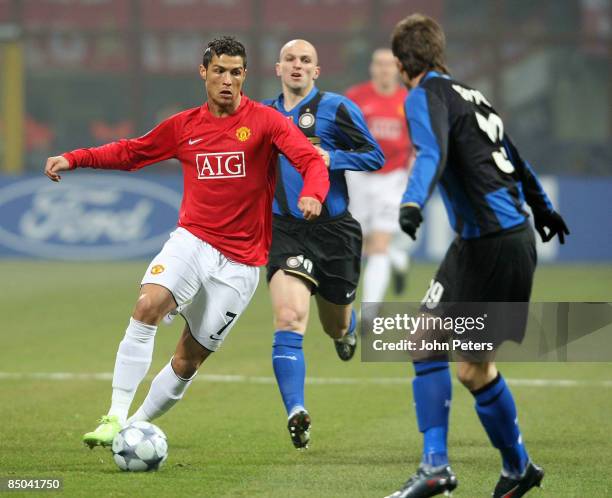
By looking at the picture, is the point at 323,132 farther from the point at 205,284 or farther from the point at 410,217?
the point at 410,217

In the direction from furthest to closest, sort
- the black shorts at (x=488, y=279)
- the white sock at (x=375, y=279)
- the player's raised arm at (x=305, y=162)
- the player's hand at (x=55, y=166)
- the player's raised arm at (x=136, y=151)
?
the white sock at (x=375, y=279) → the player's raised arm at (x=136, y=151) → the player's hand at (x=55, y=166) → the player's raised arm at (x=305, y=162) → the black shorts at (x=488, y=279)

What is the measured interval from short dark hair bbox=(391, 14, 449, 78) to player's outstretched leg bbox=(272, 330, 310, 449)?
1.94 m

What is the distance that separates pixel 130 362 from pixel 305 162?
1324mm

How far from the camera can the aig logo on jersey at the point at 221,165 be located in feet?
23.3

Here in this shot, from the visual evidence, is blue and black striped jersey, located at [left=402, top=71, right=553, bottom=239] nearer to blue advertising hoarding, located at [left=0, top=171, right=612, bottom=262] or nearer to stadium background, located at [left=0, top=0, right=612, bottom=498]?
stadium background, located at [left=0, top=0, right=612, bottom=498]

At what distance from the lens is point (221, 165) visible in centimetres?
711

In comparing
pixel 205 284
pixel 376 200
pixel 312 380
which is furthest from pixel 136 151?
pixel 376 200

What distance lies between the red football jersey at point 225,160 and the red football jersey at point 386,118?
7334 mm

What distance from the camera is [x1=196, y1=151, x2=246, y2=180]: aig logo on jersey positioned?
23.3ft

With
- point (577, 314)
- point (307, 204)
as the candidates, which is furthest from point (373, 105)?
point (307, 204)

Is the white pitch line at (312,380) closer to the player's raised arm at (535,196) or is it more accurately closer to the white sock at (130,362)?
the white sock at (130,362)

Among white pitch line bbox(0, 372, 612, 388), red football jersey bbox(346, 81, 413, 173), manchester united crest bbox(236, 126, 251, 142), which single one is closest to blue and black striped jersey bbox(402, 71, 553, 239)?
manchester united crest bbox(236, 126, 251, 142)

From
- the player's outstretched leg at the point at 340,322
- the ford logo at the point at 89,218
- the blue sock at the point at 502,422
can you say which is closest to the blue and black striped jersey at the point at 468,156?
the blue sock at the point at 502,422

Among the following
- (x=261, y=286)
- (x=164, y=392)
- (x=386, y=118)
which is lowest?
Answer: (x=261, y=286)
